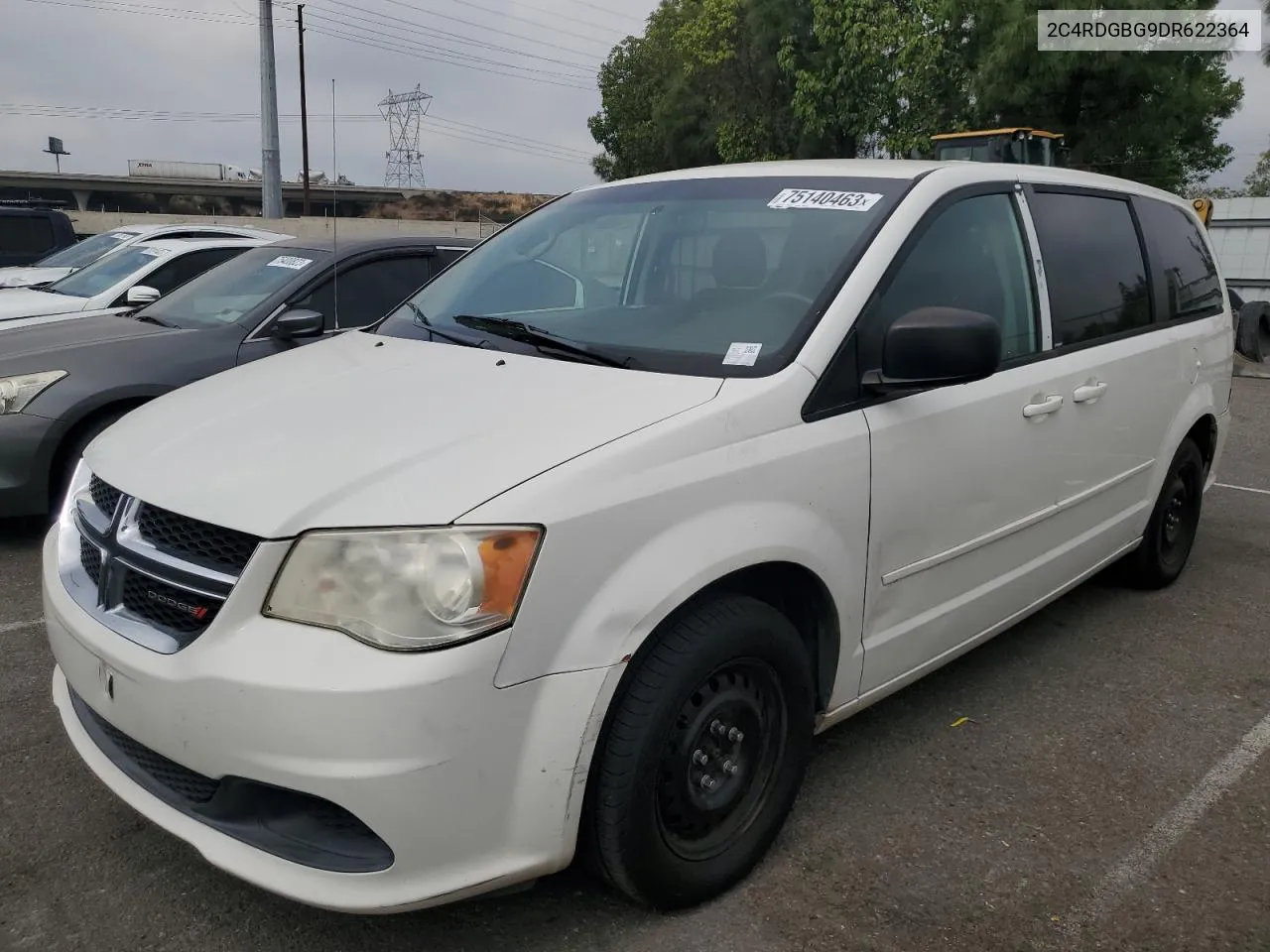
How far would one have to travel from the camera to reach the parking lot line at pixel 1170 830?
2.62 metres

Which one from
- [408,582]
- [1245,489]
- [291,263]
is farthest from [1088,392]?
[1245,489]

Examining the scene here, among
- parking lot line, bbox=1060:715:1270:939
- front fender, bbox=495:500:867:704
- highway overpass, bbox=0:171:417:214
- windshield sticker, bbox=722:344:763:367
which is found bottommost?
parking lot line, bbox=1060:715:1270:939

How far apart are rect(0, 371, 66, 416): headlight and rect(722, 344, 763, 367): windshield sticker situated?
12.3 ft

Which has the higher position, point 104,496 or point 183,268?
point 183,268

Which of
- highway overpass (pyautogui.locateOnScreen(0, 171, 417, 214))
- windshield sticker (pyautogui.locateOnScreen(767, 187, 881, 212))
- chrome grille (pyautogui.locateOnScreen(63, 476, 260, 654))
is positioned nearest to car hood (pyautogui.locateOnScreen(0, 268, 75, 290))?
chrome grille (pyautogui.locateOnScreen(63, 476, 260, 654))

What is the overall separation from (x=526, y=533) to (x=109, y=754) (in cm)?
118

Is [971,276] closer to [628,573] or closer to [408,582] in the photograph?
[628,573]

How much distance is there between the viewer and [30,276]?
10.7 m

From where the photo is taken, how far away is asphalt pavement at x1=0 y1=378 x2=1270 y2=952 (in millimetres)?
2457

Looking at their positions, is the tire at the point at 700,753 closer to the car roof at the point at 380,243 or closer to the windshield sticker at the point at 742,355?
the windshield sticker at the point at 742,355

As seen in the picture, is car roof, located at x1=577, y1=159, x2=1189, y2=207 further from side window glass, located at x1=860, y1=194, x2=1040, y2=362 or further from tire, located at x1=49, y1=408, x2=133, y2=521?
tire, located at x1=49, y1=408, x2=133, y2=521

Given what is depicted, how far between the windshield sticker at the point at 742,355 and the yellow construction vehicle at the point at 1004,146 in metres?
12.3

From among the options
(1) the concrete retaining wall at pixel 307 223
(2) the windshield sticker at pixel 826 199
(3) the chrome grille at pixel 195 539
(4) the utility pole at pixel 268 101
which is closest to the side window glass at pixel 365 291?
(2) the windshield sticker at pixel 826 199

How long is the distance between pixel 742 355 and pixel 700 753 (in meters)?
0.97
